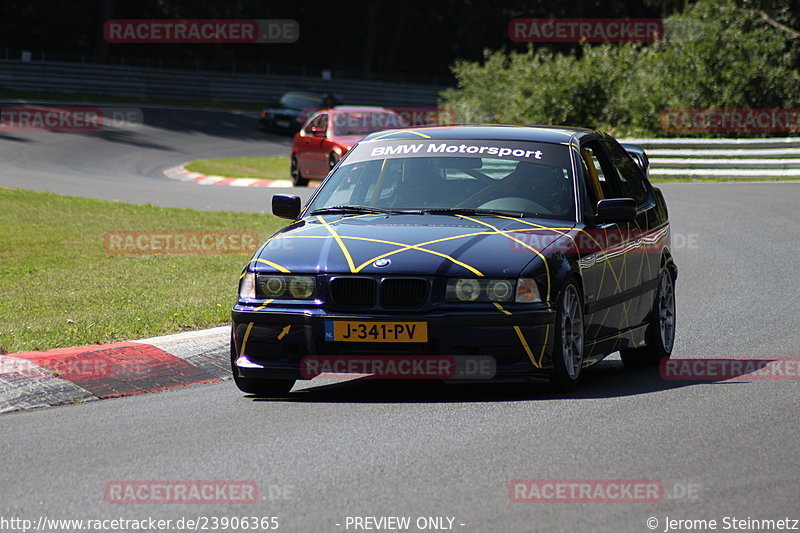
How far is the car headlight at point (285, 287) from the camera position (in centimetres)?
715

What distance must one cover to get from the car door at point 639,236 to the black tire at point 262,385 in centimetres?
232

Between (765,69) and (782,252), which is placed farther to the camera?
(765,69)

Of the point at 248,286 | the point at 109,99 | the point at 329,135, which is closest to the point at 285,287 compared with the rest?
the point at 248,286

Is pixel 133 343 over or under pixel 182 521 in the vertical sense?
under

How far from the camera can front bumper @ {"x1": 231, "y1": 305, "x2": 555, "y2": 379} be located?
6957 millimetres

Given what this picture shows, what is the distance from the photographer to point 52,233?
16.2 metres

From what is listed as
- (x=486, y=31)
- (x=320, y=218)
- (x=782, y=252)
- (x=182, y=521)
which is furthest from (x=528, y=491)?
(x=486, y=31)

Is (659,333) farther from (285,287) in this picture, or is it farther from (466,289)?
(285,287)

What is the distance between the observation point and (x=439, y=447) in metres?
6.02

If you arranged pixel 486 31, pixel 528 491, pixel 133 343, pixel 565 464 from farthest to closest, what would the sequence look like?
pixel 486 31 < pixel 133 343 < pixel 565 464 < pixel 528 491

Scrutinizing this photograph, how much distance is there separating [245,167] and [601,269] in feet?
82.6

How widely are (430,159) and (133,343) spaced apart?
230cm

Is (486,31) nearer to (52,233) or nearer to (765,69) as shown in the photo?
(765,69)

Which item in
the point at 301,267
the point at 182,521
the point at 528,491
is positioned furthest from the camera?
the point at 301,267
